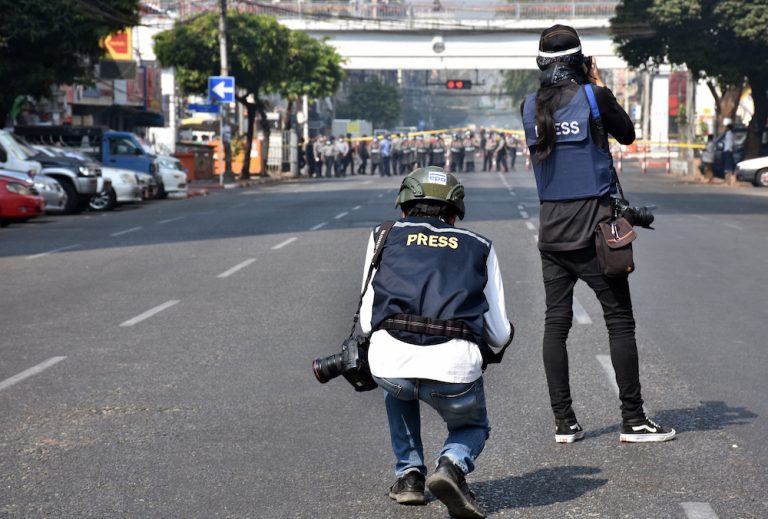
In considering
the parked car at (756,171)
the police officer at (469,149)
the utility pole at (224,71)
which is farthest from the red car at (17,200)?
the police officer at (469,149)

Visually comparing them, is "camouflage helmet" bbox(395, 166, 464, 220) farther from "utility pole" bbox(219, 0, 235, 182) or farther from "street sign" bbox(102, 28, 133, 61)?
"street sign" bbox(102, 28, 133, 61)

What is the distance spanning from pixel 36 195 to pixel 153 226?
2.69 metres

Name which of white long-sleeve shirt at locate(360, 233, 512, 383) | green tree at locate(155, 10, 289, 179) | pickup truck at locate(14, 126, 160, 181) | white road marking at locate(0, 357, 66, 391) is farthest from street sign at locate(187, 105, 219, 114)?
white long-sleeve shirt at locate(360, 233, 512, 383)

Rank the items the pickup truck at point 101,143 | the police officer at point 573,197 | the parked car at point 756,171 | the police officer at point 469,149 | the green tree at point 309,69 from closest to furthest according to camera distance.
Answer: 1. the police officer at point 573,197
2. the pickup truck at point 101,143
3. the parked car at point 756,171
4. the green tree at point 309,69
5. the police officer at point 469,149

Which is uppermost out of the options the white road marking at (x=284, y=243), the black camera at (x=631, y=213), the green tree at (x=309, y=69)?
the green tree at (x=309, y=69)

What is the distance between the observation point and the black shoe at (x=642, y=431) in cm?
691

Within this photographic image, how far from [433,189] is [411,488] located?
1.27 metres

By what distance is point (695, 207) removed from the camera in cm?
3084

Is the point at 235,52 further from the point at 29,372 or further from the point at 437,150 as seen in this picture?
the point at 29,372

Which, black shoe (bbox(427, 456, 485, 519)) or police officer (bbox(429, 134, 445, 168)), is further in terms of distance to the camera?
police officer (bbox(429, 134, 445, 168))

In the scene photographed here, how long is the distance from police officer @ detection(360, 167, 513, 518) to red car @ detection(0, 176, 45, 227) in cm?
2144

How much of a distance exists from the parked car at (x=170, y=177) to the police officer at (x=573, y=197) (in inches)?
1260

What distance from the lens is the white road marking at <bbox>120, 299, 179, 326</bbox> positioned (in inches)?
474

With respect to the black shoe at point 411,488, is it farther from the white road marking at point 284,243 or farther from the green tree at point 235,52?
the green tree at point 235,52
